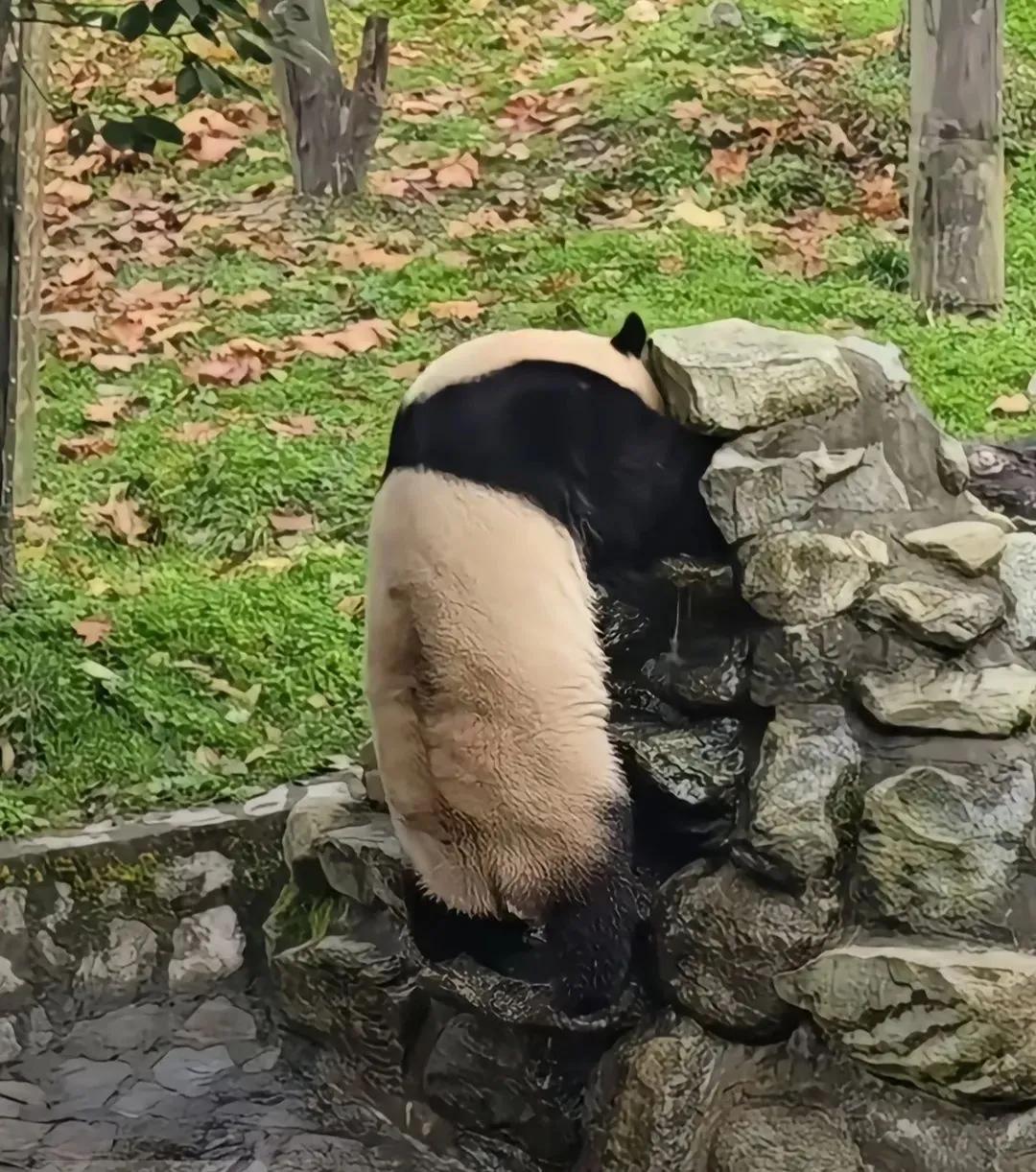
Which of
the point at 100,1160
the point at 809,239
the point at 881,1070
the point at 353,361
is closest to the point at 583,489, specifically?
the point at 881,1070

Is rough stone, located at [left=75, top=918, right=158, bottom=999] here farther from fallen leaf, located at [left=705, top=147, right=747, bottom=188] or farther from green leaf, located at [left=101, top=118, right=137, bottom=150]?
fallen leaf, located at [left=705, top=147, right=747, bottom=188]

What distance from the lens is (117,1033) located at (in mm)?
2936

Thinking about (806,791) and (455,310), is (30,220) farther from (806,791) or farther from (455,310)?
(806,791)

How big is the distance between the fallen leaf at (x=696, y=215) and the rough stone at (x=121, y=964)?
310cm

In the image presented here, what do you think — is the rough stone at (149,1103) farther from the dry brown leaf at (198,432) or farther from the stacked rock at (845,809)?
the dry brown leaf at (198,432)

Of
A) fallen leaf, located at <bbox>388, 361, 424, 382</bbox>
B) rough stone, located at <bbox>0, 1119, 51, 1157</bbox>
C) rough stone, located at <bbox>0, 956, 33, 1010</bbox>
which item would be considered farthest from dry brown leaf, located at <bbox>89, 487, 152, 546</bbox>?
rough stone, located at <bbox>0, 1119, 51, 1157</bbox>

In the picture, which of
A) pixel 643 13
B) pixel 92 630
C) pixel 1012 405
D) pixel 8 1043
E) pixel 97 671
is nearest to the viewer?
pixel 8 1043

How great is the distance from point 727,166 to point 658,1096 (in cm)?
390

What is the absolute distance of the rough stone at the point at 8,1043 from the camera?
288 centimetres

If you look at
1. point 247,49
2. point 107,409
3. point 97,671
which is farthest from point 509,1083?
point 107,409

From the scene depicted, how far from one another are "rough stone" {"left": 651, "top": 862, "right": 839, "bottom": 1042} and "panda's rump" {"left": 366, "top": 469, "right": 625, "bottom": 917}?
0.45 ft

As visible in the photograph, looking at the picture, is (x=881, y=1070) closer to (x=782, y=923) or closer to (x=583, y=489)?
(x=782, y=923)

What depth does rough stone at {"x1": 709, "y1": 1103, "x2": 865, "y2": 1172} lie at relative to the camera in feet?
6.96

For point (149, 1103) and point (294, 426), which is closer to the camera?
point (149, 1103)
